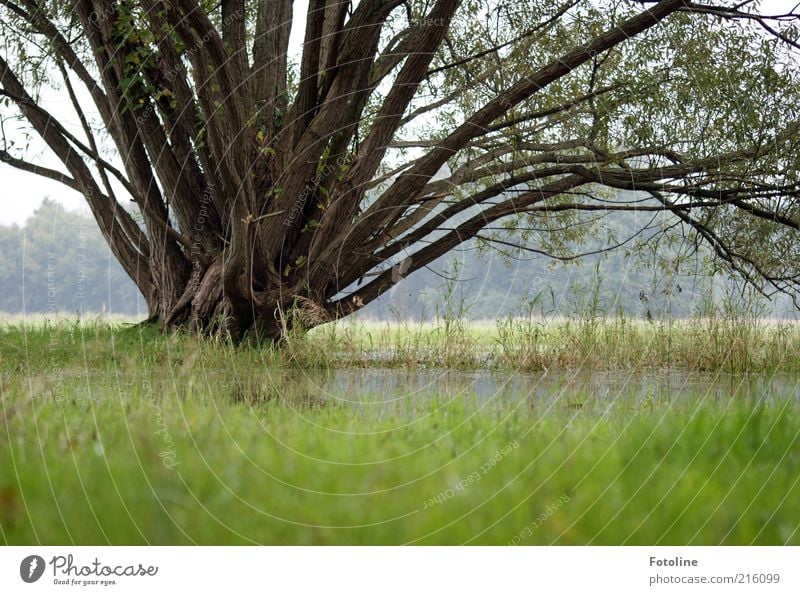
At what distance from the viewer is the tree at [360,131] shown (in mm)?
7062

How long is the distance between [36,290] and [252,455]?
8.04 ft

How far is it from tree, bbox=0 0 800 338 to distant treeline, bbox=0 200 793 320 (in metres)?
0.52

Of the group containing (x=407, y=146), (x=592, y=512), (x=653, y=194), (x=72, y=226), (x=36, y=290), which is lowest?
(x=592, y=512)

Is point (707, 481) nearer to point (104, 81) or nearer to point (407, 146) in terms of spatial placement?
point (104, 81)

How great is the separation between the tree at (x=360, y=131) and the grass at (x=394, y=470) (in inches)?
121

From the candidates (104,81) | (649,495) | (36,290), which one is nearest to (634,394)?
(649,495)

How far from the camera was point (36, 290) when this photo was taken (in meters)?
4.84

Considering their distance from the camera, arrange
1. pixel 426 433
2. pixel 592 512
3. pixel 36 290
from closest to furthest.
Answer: pixel 592 512 < pixel 426 433 < pixel 36 290
